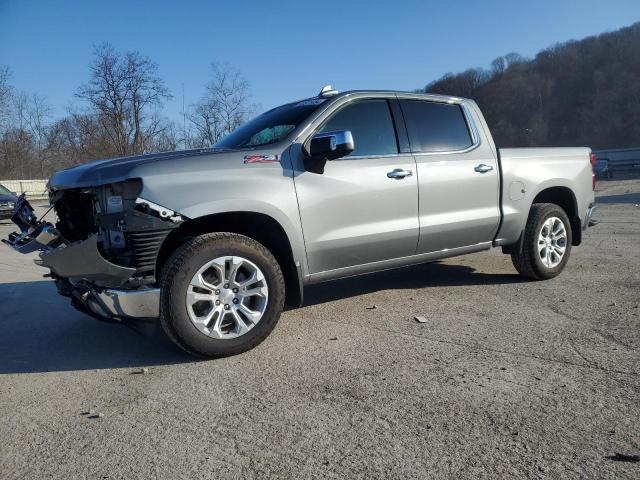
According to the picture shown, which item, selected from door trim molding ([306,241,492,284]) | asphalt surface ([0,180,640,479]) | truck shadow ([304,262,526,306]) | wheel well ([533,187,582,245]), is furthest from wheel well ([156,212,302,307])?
wheel well ([533,187,582,245])

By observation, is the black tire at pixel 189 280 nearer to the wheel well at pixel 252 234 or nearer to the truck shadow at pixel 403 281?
the wheel well at pixel 252 234

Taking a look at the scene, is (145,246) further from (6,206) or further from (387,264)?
(6,206)

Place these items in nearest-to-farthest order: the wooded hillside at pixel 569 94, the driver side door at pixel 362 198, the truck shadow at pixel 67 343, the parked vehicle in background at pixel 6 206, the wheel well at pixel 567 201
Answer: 1. the truck shadow at pixel 67 343
2. the driver side door at pixel 362 198
3. the wheel well at pixel 567 201
4. the parked vehicle in background at pixel 6 206
5. the wooded hillside at pixel 569 94

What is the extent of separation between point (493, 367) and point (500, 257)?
416 cm

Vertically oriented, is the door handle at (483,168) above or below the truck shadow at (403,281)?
above

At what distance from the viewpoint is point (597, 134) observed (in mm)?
87875

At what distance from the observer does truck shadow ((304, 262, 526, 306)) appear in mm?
5309

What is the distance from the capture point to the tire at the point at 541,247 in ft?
17.3

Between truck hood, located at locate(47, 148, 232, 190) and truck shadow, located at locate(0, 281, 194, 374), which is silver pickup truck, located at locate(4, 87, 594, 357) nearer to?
truck hood, located at locate(47, 148, 232, 190)

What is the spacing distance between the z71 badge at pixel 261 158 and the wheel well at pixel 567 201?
127 inches

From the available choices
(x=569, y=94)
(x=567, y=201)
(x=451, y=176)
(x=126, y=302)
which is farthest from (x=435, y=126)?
(x=569, y=94)

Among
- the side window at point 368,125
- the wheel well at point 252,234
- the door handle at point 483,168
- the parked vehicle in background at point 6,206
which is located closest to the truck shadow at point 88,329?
the wheel well at point 252,234

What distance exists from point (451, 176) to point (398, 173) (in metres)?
0.66

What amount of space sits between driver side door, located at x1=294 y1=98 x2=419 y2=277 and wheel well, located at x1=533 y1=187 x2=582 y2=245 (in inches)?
81.8
